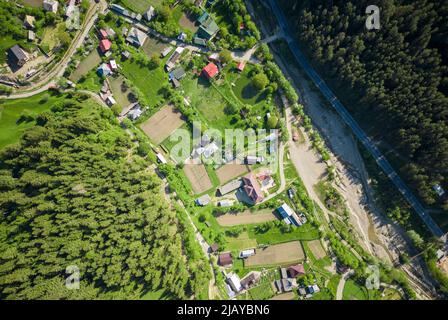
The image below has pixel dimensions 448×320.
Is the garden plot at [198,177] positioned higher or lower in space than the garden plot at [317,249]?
higher

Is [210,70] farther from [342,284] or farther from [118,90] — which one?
[342,284]

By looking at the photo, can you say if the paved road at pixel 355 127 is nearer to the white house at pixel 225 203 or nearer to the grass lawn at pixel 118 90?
the white house at pixel 225 203

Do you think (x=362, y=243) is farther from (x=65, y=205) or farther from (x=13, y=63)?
(x=13, y=63)

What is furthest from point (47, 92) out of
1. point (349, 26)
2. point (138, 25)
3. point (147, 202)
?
point (349, 26)

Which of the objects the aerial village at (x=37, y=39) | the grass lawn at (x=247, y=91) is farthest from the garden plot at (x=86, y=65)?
the grass lawn at (x=247, y=91)

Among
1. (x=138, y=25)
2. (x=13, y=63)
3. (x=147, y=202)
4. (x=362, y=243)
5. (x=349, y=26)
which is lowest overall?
(x=362, y=243)

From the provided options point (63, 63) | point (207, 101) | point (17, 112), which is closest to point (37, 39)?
point (63, 63)
